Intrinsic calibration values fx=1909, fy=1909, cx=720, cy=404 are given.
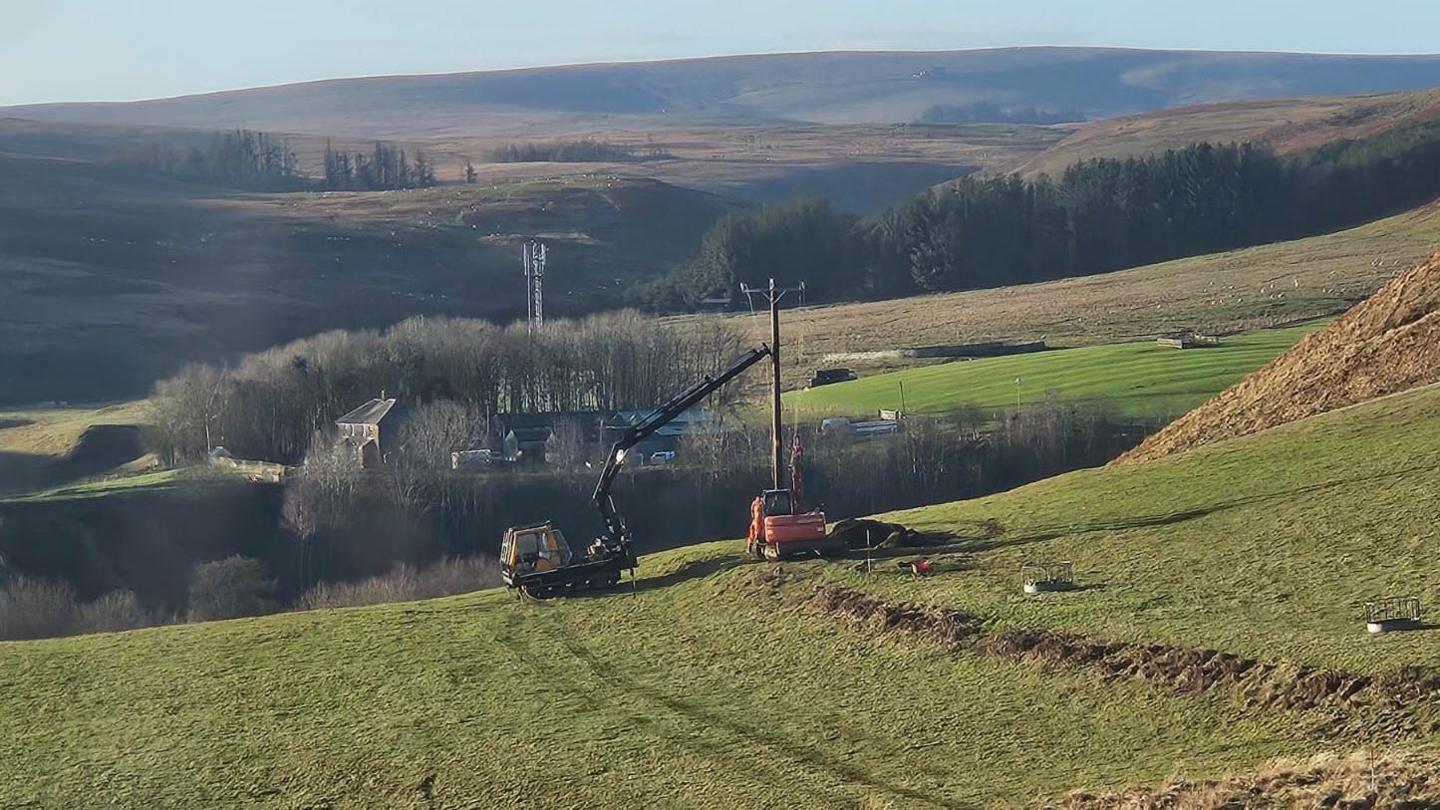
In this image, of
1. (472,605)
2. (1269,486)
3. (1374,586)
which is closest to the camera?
(1374,586)

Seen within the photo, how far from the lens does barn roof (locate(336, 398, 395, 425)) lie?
68938mm

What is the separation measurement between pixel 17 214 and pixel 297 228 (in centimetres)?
2245

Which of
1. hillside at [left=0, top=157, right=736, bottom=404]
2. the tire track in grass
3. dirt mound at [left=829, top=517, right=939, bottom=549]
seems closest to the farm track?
the tire track in grass

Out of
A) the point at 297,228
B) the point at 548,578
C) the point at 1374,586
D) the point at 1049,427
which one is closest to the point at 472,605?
the point at 548,578

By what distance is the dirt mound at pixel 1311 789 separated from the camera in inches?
592

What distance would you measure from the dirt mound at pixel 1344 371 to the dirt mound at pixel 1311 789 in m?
21.6

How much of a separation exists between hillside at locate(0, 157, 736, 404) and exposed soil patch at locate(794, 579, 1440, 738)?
83432 mm

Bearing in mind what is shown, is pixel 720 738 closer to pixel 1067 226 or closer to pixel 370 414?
pixel 370 414

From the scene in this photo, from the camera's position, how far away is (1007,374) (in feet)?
251

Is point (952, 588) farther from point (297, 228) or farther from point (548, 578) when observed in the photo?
point (297, 228)

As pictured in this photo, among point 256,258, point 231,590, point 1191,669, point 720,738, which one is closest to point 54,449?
point 231,590

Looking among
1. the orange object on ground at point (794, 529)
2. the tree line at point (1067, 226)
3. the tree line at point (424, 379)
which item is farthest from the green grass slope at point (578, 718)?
the tree line at point (1067, 226)

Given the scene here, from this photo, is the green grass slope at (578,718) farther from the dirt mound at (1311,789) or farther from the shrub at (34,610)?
the shrub at (34,610)

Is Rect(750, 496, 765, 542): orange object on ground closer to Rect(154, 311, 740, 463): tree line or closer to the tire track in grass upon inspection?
the tire track in grass
